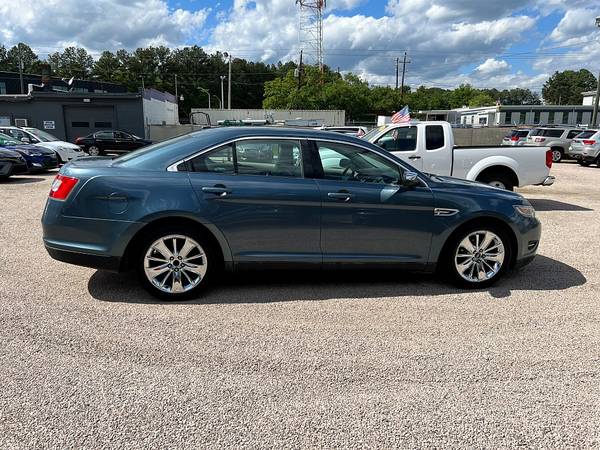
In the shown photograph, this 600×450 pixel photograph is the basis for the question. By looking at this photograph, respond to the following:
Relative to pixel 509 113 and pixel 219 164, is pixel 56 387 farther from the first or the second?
pixel 509 113

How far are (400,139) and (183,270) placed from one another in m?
6.76

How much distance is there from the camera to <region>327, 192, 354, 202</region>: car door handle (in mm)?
4488

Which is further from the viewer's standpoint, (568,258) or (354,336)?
(568,258)

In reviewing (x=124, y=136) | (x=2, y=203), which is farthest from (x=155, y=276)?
(x=124, y=136)

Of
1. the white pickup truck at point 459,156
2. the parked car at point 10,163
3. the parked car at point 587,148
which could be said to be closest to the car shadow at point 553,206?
the white pickup truck at point 459,156

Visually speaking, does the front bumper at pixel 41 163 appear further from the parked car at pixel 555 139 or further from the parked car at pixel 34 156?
the parked car at pixel 555 139

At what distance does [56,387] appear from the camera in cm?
299

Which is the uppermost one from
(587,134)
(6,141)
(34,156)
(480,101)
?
(480,101)

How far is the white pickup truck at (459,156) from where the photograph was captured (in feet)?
32.0

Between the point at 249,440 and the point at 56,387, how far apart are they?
1.34 metres

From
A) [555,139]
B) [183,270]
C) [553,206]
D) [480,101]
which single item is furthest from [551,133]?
[480,101]

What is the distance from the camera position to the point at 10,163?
44.1 feet

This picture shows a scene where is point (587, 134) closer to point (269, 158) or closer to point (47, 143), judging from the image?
point (269, 158)

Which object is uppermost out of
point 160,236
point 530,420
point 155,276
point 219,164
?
point 219,164
